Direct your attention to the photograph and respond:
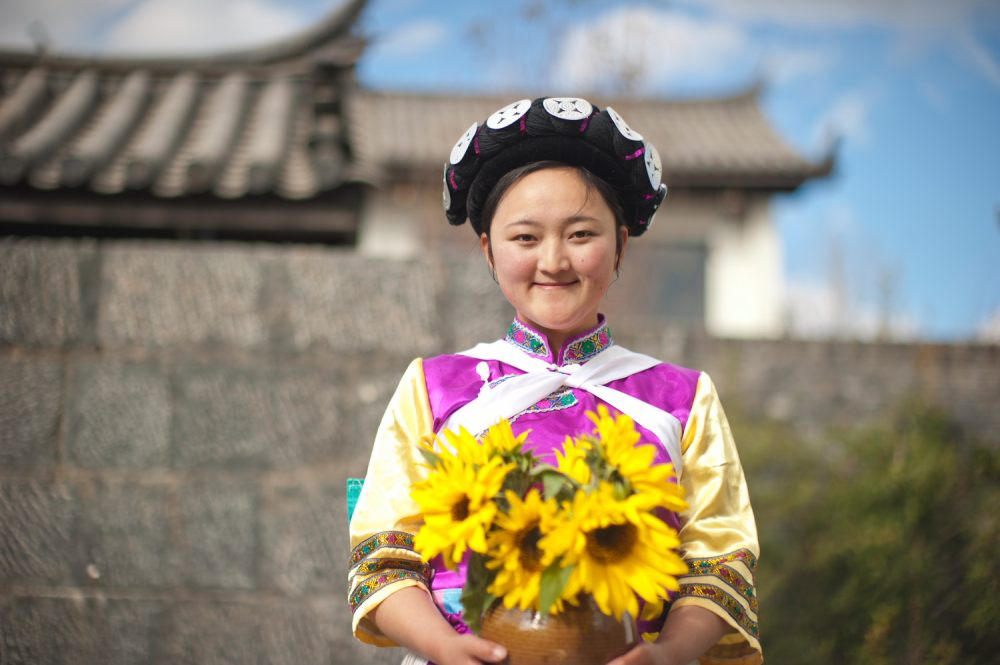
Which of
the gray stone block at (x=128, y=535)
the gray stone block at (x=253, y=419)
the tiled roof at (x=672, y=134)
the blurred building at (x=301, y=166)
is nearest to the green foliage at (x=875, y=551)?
the blurred building at (x=301, y=166)

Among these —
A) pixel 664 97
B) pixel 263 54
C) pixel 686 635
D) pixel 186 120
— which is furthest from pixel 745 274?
pixel 686 635

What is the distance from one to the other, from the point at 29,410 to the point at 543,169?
2333mm

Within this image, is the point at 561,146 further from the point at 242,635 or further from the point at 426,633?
the point at 242,635

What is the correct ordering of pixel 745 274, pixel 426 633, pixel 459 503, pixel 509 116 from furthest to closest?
pixel 745 274 → pixel 509 116 → pixel 426 633 → pixel 459 503

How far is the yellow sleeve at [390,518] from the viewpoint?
1752mm

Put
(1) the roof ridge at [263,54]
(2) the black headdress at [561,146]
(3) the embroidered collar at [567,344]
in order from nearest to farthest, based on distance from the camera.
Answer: (2) the black headdress at [561,146] → (3) the embroidered collar at [567,344] → (1) the roof ridge at [263,54]

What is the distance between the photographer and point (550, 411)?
6.07 ft

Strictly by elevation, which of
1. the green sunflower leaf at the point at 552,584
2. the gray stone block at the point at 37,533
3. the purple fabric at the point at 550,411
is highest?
the purple fabric at the point at 550,411

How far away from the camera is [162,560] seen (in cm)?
308

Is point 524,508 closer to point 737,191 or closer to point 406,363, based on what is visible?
point 406,363

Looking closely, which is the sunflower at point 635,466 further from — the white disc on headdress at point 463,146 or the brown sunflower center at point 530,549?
the white disc on headdress at point 463,146

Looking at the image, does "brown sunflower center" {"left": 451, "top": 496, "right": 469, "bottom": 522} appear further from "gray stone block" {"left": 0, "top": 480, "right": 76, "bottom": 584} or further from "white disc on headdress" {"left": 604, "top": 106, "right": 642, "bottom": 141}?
"gray stone block" {"left": 0, "top": 480, "right": 76, "bottom": 584}

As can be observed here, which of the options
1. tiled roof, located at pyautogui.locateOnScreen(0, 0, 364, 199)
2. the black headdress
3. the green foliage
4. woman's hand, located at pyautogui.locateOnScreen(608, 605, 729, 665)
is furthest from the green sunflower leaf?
the green foliage

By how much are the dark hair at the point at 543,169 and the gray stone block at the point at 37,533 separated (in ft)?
7.00
